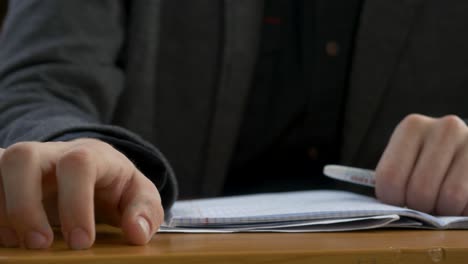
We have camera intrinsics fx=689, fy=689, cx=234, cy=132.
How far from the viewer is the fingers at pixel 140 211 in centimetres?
42

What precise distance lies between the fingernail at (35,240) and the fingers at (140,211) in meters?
0.05

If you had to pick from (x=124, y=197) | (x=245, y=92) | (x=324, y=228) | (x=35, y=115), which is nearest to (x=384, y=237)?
(x=324, y=228)

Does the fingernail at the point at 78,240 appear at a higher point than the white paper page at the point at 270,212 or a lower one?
higher

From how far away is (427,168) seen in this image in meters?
0.59

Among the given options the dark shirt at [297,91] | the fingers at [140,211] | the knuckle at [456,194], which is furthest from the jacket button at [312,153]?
the fingers at [140,211]

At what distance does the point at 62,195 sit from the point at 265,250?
0.13 m

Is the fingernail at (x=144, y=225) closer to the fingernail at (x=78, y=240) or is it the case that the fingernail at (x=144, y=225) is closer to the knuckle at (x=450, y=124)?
the fingernail at (x=78, y=240)

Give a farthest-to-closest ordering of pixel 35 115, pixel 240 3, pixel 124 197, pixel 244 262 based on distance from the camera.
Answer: pixel 240 3
pixel 35 115
pixel 124 197
pixel 244 262

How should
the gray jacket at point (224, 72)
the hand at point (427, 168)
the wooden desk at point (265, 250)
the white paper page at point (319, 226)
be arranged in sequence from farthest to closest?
the gray jacket at point (224, 72) < the hand at point (427, 168) < the white paper page at point (319, 226) < the wooden desk at point (265, 250)

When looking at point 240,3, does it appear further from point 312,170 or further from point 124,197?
point 124,197

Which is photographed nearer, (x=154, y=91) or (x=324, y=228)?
(x=324, y=228)

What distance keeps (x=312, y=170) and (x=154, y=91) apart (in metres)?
0.27

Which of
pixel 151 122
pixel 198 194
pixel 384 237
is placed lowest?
pixel 198 194

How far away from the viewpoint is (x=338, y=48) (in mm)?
1045
